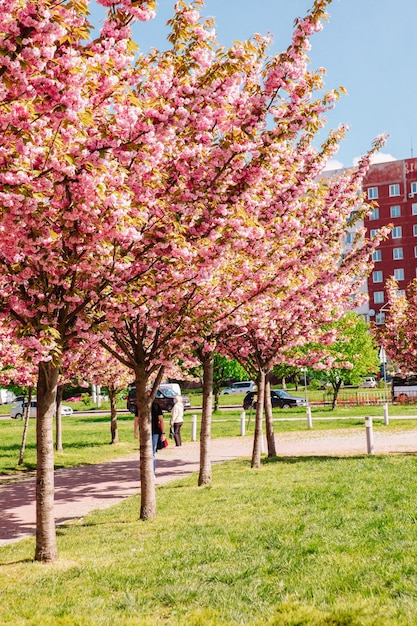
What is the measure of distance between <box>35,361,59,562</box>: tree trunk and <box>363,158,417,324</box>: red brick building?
237 feet

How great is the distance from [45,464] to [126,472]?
963 cm

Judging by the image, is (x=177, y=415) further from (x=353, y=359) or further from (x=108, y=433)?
(x=353, y=359)

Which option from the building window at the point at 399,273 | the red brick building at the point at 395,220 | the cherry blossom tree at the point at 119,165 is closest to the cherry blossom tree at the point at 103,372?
the cherry blossom tree at the point at 119,165

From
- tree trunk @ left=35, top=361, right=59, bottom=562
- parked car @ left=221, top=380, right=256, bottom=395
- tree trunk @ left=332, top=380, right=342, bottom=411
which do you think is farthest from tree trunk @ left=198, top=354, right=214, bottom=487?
parked car @ left=221, top=380, right=256, bottom=395

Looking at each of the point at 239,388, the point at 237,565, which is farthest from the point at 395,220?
the point at 237,565

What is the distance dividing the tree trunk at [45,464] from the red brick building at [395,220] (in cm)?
7219

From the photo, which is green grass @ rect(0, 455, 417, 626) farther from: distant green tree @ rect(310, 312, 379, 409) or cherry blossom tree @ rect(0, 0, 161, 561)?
distant green tree @ rect(310, 312, 379, 409)

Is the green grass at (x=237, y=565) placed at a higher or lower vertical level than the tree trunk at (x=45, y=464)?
lower

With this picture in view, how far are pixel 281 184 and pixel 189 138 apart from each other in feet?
7.39

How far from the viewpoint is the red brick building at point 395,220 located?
7694cm

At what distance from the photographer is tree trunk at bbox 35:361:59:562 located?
7.86 metres

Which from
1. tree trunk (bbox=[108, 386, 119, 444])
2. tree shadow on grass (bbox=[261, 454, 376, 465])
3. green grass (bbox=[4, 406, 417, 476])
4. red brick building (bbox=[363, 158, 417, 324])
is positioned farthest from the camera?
red brick building (bbox=[363, 158, 417, 324])

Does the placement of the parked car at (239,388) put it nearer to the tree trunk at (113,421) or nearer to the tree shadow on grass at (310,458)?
the tree trunk at (113,421)

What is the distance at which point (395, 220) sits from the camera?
256 feet
